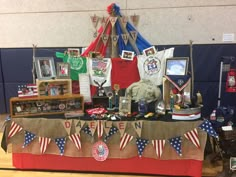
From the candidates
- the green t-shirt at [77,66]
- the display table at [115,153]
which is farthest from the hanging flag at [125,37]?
the display table at [115,153]

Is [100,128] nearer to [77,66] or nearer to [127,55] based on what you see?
[77,66]

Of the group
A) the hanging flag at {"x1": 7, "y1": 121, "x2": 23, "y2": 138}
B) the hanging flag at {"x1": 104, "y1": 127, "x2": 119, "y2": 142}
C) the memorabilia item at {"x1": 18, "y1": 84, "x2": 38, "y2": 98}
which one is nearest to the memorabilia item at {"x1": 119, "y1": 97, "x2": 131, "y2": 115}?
the hanging flag at {"x1": 104, "y1": 127, "x2": 119, "y2": 142}

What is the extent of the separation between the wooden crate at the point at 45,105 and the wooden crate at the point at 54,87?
0.27 feet

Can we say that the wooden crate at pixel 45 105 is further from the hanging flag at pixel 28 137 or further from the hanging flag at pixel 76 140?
the hanging flag at pixel 76 140

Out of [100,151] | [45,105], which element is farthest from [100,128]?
[45,105]

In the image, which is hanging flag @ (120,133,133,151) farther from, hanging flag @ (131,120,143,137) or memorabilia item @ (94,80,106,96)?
memorabilia item @ (94,80,106,96)

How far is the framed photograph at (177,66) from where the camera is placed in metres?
2.77

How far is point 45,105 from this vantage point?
8.94ft

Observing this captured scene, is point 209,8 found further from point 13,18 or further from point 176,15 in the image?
point 13,18

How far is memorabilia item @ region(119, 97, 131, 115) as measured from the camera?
2.65m

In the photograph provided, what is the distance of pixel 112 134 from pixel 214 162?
3.83 ft

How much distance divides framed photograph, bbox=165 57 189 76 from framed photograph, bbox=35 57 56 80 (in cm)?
126

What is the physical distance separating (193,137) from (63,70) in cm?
156

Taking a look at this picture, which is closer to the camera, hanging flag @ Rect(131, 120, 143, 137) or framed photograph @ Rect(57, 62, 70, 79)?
hanging flag @ Rect(131, 120, 143, 137)
